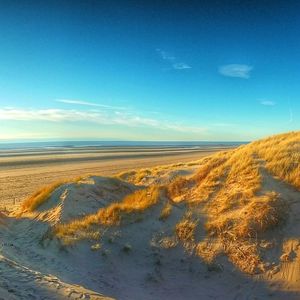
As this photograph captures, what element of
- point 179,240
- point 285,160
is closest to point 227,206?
point 179,240

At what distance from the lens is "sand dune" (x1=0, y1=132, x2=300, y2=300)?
808cm

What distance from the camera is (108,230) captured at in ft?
35.9

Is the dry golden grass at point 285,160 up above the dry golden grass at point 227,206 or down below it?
above

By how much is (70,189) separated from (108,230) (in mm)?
4150

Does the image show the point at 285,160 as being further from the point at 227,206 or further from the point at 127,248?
the point at 127,248

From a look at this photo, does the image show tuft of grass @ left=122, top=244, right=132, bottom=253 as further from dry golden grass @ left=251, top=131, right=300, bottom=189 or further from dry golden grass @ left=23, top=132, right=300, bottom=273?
dry golden grass @ left=251, top=131, right=300, bottom=189

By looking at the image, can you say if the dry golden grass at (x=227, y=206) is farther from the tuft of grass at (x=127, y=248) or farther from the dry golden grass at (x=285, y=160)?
the tuft of grass at (x=127, y=248)

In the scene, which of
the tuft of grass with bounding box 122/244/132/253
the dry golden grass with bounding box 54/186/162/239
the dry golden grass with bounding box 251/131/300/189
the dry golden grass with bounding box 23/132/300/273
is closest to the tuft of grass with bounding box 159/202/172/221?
the dry golden grass with bounding box 23/132/300/273

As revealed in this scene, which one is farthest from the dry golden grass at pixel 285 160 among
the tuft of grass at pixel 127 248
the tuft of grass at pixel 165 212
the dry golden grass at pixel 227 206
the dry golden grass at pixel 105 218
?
the tuft of grass at pixel 127 248

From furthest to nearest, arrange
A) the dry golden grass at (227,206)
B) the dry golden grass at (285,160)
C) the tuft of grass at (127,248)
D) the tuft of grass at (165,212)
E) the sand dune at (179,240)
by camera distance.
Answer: the tuft of grass at (165,212)
the dry golden grass at (285,160)
the tuft of grass at (127,248)
the dry golden grass at (227,206)
the sand dune at (179,240)

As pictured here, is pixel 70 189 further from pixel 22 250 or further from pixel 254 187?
pixel 254 187

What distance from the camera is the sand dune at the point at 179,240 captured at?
8.08 metres

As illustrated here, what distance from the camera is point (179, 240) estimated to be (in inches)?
395

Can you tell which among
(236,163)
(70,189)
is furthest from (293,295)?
(70,189)
